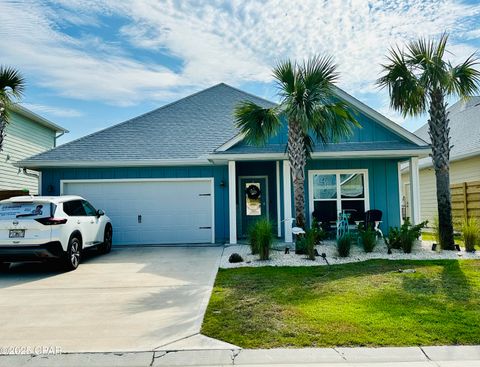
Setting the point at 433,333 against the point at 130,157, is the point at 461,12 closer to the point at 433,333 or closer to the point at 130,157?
the point at 433,333

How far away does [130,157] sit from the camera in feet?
40.9

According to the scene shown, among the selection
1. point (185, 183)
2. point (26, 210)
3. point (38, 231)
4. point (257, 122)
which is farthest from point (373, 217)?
point (26, 210)

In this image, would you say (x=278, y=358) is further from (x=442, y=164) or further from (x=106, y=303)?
(x=442, y=164)

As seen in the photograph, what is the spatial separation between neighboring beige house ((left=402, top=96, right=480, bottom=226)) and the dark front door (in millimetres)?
6214

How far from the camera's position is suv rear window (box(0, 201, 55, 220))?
775cm

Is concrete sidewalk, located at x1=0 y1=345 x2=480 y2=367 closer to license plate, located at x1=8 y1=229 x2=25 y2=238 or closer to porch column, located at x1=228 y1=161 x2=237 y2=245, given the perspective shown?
license plate, located at x1=8 y1=229 x2=25 y2=238

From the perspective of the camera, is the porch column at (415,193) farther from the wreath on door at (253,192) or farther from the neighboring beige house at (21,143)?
the neighboring beige house at (21,143)

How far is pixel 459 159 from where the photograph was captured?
15039 millimetres

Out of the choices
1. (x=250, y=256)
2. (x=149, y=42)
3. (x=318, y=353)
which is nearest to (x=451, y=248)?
(x=250, y=256)

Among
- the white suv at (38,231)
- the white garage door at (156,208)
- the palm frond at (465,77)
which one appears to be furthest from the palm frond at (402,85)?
the white suv at (38,231)

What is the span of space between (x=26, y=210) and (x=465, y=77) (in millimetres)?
11465

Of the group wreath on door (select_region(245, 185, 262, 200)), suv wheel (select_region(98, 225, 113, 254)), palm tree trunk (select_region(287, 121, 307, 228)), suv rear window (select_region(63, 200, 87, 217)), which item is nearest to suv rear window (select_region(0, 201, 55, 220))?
suv rear window (select_region(63, 200, 87, 217))

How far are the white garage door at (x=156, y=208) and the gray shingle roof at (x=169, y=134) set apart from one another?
95 centimetres

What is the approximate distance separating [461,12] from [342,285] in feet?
27.3
